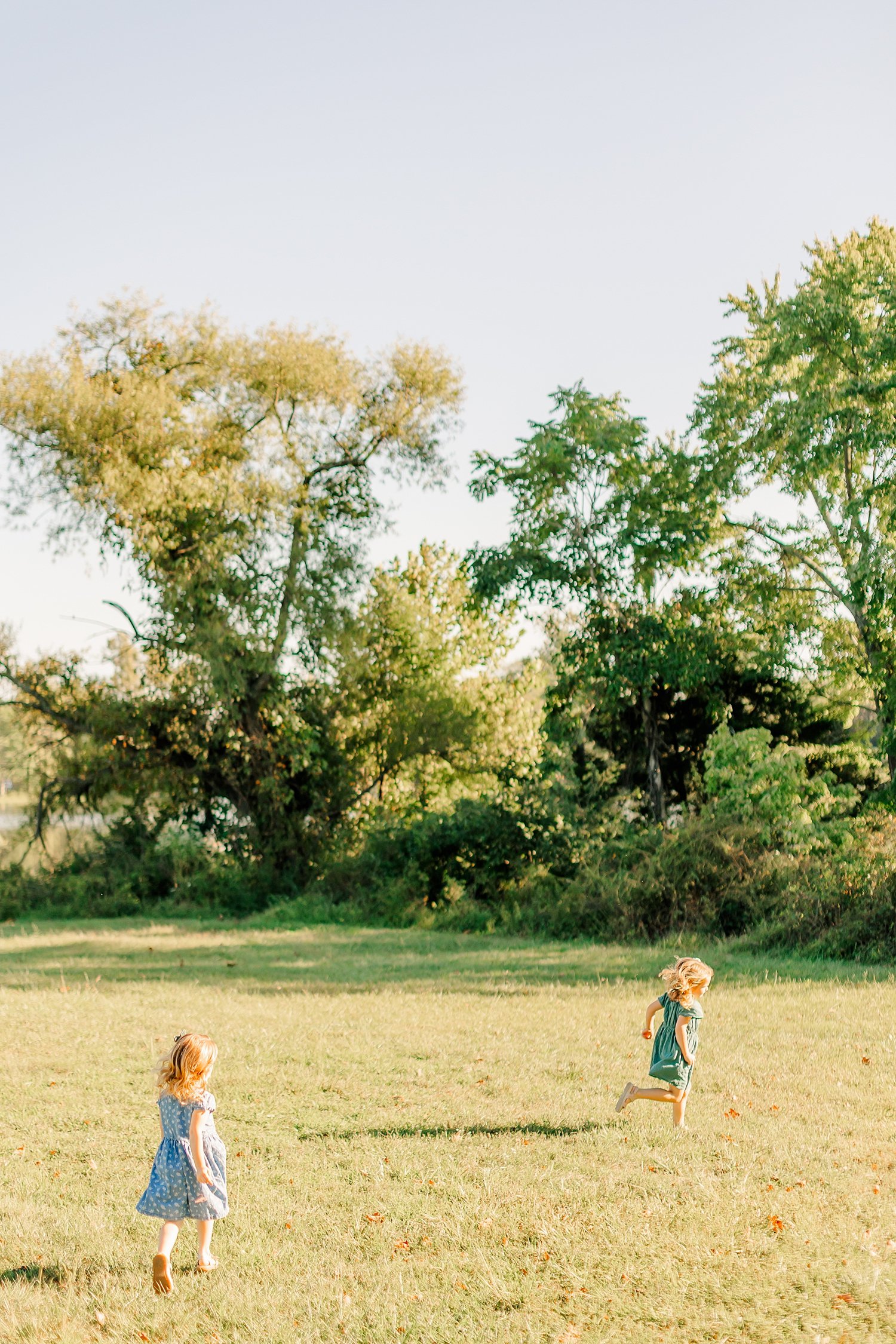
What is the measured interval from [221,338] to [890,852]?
17.2 metres

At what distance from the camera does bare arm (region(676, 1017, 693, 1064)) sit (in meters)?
6.66

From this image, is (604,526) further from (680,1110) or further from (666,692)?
(680,1110)

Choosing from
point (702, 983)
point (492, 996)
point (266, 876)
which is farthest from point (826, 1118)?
point (266, 876)

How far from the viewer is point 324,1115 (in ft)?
23.0

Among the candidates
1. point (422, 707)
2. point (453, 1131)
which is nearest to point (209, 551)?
point (422, 707)

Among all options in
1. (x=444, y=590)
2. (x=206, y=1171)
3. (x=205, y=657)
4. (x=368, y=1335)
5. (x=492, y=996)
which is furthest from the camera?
(x=444, y=590)

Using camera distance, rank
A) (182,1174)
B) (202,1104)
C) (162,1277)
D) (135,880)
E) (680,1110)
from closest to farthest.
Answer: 1. (162,1277)
2. (182,1174)
3. (202,1104)
4. (680,1110)
5. (135,880)

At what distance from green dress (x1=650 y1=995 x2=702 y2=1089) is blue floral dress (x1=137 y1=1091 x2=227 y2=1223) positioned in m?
2.90

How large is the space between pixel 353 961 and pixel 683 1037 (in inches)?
342

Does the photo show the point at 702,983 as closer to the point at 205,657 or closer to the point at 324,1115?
the point at 324,1115

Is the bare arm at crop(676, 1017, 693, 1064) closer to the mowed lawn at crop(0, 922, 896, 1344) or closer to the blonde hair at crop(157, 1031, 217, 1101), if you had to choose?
the mowed lawn at crop(0, 922, 896, 1344)

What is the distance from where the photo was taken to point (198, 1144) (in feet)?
15.7

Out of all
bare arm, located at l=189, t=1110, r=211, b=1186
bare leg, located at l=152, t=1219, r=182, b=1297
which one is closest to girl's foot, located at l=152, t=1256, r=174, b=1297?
bare leg, located at l=152, t=1219, r=182, b=1297

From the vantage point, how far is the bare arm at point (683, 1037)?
6.66 meters
